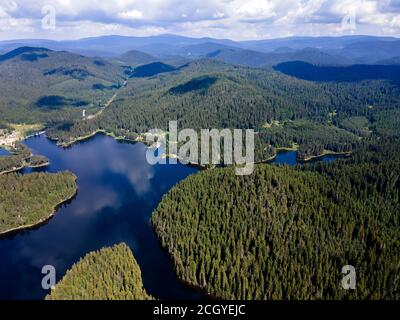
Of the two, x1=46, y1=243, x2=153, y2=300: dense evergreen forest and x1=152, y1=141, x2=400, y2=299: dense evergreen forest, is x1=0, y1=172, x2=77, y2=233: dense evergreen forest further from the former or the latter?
x1=152, y1=141, x2=400, y2=299: dense evergreen forest

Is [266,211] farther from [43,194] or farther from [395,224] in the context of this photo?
[43,194]

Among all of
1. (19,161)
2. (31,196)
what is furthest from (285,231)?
(19,161)

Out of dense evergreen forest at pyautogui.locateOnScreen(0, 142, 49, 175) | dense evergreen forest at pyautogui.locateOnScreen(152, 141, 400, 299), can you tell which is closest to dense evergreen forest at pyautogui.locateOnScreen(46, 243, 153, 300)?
dense evergreen forest at pyautogui.locateOnScreen(152, 141, 400, 299)

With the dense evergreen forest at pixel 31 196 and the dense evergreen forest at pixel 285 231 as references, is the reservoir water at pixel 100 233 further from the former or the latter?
the dense evergreen forest at pixel 285 231

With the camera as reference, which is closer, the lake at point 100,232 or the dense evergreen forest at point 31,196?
the lake at point 100,232

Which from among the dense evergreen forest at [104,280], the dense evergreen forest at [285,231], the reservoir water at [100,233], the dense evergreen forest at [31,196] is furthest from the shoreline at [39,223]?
the dense evergreen forest at [104,280]

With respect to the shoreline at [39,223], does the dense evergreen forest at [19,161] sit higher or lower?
higher

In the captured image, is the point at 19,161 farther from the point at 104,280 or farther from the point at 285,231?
the point at 285,231
